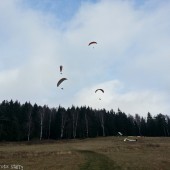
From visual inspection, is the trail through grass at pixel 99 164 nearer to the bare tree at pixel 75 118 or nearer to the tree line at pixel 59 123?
the tree line at pixel 59 123

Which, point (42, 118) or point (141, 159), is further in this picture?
point (42, 118)

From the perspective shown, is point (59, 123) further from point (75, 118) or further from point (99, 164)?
point (99, 164)

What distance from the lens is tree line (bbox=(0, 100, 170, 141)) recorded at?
89000 mm

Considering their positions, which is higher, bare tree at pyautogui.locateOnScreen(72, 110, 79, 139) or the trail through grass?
bare tree at pyautogui.locateOnScreen(72, 110, 79, 139)

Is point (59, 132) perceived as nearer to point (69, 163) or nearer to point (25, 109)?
point (25, 109)

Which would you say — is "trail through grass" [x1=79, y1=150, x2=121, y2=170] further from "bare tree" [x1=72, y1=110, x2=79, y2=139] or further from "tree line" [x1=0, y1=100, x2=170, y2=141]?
"bare tree" [x1=72, y1=110, x2=79, y2=139]

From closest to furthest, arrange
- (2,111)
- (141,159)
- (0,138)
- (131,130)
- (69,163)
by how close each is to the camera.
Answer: (69,163)
(141,159)
(0,138)
(2,111)
(131,130)

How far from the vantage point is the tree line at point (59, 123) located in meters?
89.0

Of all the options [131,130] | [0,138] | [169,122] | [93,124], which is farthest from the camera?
Result: [169,122]

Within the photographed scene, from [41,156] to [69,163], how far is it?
8896 mm

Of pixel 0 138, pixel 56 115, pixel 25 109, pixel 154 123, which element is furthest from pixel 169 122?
pixel 0 138

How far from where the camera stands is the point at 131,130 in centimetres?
11181

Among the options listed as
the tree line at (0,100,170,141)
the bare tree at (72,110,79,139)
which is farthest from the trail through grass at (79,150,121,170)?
the bare tree at (72,110,79,139)

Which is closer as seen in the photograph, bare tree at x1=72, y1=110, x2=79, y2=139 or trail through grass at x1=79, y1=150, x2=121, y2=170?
trail through grass at x1=79, y1=150, x2=121, y2=170
